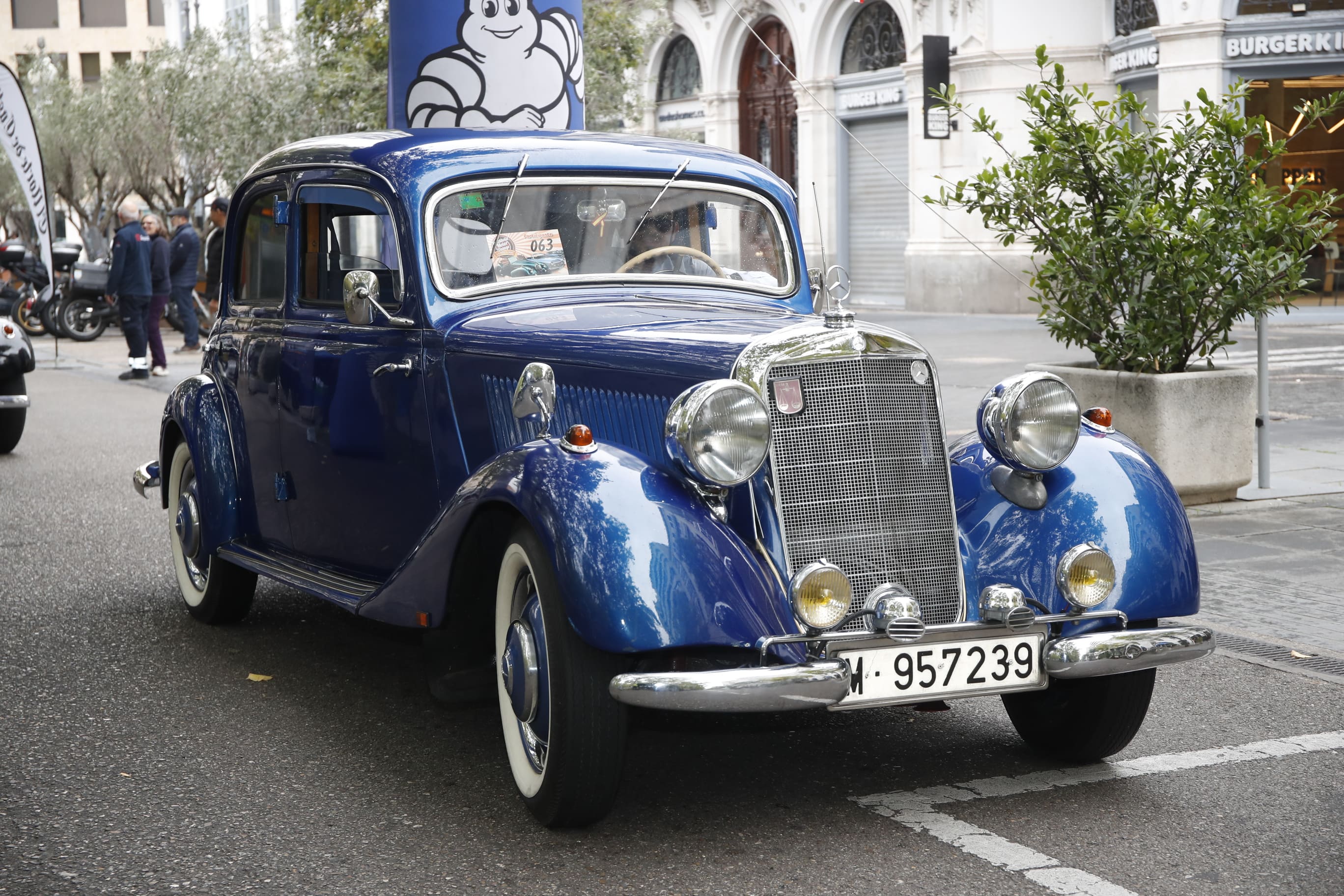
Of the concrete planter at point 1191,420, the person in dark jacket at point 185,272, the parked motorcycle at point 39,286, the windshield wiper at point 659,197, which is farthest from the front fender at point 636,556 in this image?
the parked motorcycle at point 39,286

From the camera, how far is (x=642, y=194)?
201 inches

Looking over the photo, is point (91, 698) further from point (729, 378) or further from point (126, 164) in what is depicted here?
point (126, 164)

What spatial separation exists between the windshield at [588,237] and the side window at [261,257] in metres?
1.07

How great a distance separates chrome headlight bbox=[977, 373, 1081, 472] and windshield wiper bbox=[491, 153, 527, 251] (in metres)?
1.75

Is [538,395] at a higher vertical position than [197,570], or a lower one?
higher

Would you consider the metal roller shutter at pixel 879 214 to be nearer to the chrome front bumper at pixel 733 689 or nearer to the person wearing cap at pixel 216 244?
the person wearing cap at pixel 216 244

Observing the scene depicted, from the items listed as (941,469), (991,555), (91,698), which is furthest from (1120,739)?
(91,698)

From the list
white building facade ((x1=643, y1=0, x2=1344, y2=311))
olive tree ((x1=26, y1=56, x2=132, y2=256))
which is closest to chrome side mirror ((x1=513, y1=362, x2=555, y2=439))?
white building facade ((x1=643, y1=0, x2=1344, y2=311))

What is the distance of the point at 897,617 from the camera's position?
3607 mm

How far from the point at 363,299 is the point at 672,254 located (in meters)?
1.02

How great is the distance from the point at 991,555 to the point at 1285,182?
19733 millimetres

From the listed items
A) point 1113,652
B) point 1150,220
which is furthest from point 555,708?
point 1150,220

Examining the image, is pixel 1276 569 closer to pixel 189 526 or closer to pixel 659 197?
pixel 659 197

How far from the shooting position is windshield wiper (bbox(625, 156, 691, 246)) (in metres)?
5.04
